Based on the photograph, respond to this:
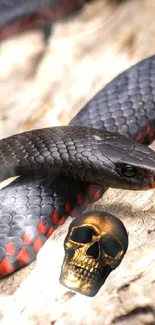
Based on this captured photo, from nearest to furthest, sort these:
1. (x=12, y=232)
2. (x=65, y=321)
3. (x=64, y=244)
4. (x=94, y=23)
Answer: (x=65, y=321) < (x=64, y=244) < (x=12, y=232) < (x=94, y=23)

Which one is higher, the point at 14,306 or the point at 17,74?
the point at 17,74

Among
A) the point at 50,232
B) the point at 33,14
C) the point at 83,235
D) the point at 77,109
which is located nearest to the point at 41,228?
the point at 50,232

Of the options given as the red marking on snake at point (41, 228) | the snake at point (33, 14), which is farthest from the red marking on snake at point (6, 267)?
the snake at point (33, 14)

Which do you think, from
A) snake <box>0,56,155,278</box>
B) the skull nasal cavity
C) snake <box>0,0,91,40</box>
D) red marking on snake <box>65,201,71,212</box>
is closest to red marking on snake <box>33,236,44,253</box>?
snake <box>0,56,155,278</box>

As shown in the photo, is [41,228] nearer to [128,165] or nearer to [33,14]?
Answer: [128,165]

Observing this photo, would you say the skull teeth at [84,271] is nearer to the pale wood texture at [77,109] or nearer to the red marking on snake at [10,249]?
the pale wood texture at [77,109]

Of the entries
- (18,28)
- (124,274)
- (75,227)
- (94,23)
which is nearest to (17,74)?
(18,28)

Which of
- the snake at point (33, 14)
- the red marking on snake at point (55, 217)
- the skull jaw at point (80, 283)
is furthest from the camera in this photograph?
the snake at point (33, 14)

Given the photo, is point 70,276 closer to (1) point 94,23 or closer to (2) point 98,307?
(2) point 98,307
